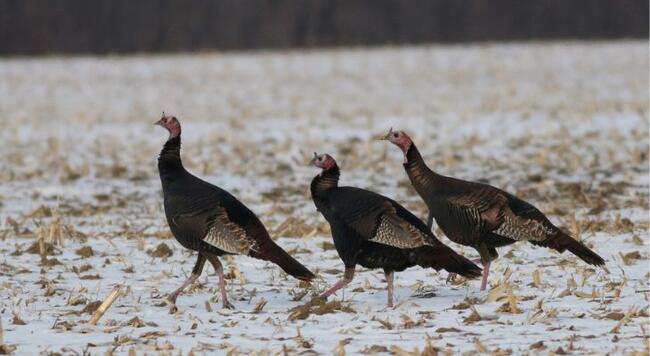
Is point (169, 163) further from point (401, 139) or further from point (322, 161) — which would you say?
point (401, 139)

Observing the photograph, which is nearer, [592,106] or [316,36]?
[592,106]

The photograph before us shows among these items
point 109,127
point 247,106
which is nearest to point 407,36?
point 247,106

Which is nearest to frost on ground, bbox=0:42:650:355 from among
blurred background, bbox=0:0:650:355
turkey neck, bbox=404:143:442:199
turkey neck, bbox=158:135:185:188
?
blurred background, bbox=0:0:650:355

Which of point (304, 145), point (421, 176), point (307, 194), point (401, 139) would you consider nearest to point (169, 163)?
point (401, 139)

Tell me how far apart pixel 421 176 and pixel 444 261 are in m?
0.91

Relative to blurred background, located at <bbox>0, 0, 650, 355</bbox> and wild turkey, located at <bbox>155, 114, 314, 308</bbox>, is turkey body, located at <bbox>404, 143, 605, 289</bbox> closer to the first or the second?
blurred background, located at <bbox>0, 0, 650, 355</bbox>

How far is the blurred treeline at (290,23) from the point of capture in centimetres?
5116

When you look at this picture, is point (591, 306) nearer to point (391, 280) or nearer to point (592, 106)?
point (391, 280)

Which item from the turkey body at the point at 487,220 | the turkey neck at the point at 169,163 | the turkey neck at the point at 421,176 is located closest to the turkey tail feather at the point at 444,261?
the turkey body at the point at 487,220

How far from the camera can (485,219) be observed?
8055 mm

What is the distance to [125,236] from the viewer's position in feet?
36.4

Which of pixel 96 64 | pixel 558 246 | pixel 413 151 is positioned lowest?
pixel 558 246

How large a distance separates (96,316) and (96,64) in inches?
1453

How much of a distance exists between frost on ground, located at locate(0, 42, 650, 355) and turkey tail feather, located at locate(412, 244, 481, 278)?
24 centimetres
